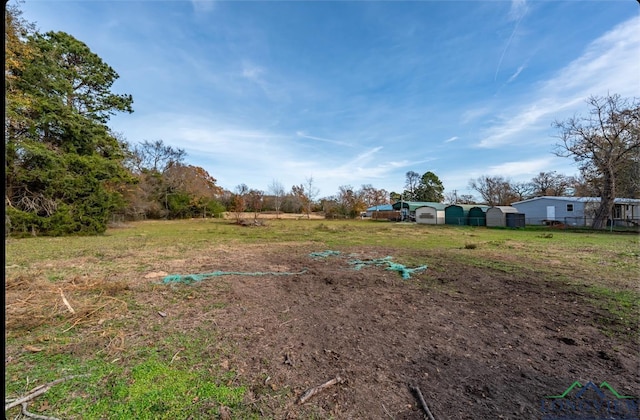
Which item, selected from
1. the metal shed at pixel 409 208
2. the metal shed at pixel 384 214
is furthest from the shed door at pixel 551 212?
the metal shed at pixel 384 214

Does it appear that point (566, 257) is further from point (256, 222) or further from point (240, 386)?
point (256, 222)

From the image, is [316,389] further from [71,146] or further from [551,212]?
[551,212]

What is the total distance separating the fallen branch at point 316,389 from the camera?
1.87 metres

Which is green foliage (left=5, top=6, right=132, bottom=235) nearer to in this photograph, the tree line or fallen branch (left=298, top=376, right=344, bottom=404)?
the tree line

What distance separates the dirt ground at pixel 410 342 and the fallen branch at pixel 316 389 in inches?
1.2

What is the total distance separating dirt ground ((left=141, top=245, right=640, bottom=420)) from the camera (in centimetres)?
185

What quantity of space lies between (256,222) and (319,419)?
21457 mm

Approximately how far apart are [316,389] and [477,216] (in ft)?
92.8

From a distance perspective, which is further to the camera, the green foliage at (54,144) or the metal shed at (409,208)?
the metal shed at (409,208)

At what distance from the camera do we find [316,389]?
1.96 meters

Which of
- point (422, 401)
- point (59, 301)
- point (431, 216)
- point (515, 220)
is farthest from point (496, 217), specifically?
point (59, 301)

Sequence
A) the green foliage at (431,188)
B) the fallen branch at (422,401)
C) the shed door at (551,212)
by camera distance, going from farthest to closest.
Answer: the green foliage at (431,188), the shed door at (551,212), the fallen branch at (422,401)

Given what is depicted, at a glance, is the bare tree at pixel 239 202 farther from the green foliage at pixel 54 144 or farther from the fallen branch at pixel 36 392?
the fallen branch at pixel 36 392

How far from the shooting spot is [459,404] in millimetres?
1771
